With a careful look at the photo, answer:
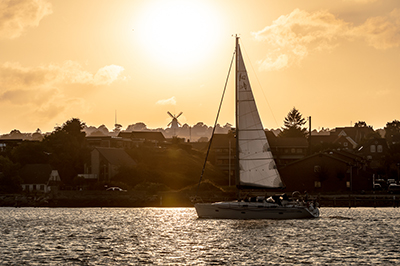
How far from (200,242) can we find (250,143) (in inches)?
712

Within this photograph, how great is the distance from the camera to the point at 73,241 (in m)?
55.8

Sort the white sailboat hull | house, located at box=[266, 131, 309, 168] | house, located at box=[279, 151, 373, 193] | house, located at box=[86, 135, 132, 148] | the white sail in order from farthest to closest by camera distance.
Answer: house, located at box=[86, 135, 132, 148]
house, located at box=[266, 131, 309, 168]
house, located at box=[279, 151, 373, 193]
the white sail
the white sailboat hull

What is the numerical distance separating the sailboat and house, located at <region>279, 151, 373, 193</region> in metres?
51.9

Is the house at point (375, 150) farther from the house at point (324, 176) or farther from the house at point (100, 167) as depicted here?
the house at point (100, 167)

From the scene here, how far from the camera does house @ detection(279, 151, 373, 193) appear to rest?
396ft

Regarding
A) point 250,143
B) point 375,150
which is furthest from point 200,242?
point 375,150

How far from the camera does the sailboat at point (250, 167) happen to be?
68.1 m

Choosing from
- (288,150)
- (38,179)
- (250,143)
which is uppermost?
(288,150)

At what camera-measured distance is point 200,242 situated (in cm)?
5400

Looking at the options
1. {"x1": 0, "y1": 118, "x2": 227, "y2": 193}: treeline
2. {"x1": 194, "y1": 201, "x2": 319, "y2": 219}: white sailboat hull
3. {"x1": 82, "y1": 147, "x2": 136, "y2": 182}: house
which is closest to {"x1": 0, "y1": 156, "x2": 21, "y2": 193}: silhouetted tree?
{"x1": 0, "y1": 118, "x2": 227, "y2": 193}: treeline

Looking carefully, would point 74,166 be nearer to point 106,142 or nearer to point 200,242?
point 106,142

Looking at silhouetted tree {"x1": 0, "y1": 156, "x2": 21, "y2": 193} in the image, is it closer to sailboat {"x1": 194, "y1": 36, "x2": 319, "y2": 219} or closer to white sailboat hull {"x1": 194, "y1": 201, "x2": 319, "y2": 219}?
white sailboat hull {"x1": 194, "y1": 201, "x2": 319, "y2": 219}

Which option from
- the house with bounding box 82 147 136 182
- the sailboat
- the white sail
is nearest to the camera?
the sailboat

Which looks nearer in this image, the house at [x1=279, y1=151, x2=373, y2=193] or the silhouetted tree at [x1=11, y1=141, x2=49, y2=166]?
the house at [x1=279, y1=151, x2=373, y2=193]
